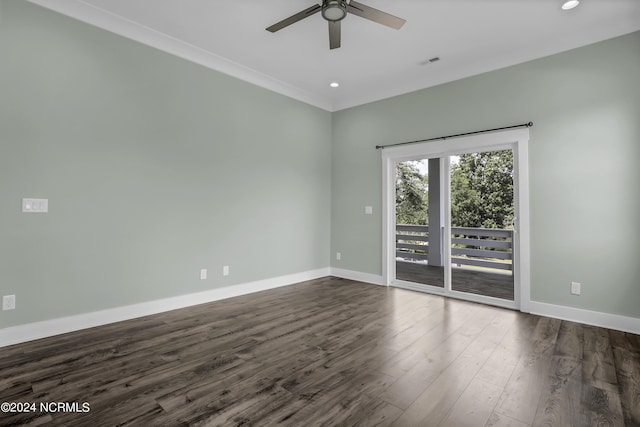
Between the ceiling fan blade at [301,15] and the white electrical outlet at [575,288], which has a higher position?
the ceiling fan blade at [301,15]

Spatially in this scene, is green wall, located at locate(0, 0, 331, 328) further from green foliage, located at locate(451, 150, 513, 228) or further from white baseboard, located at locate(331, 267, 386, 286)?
green foliage, located at locate(451, 150, 513, 228)

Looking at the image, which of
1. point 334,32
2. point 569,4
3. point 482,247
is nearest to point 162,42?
point 334,32

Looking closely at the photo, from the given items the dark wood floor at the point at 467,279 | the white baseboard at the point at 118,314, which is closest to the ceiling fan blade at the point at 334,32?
the white baseboard at the point at 118,314

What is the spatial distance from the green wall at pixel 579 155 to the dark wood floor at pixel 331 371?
0.52 meters

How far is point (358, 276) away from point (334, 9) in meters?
3.95

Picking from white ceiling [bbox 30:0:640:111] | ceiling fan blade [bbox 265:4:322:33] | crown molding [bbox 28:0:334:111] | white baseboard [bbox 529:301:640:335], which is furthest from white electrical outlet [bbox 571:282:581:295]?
crown molding [bbox 28:0:334:111]

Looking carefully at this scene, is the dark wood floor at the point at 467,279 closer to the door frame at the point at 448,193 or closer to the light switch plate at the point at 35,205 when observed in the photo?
the door frame at the point at 448,193

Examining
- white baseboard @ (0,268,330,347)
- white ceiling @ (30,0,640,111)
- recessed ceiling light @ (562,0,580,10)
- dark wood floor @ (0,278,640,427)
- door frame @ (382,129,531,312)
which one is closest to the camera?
dark wood floor @ (0,278,640,427)

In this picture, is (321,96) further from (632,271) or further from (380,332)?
(632,271)

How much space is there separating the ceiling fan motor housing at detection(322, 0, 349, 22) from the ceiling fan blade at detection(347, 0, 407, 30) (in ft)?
0.19

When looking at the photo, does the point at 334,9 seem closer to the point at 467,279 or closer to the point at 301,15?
the point at 301,15

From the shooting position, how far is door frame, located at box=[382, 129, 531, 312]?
12.1 ft

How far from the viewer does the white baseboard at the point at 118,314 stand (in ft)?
8.73

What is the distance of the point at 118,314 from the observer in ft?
10.5
